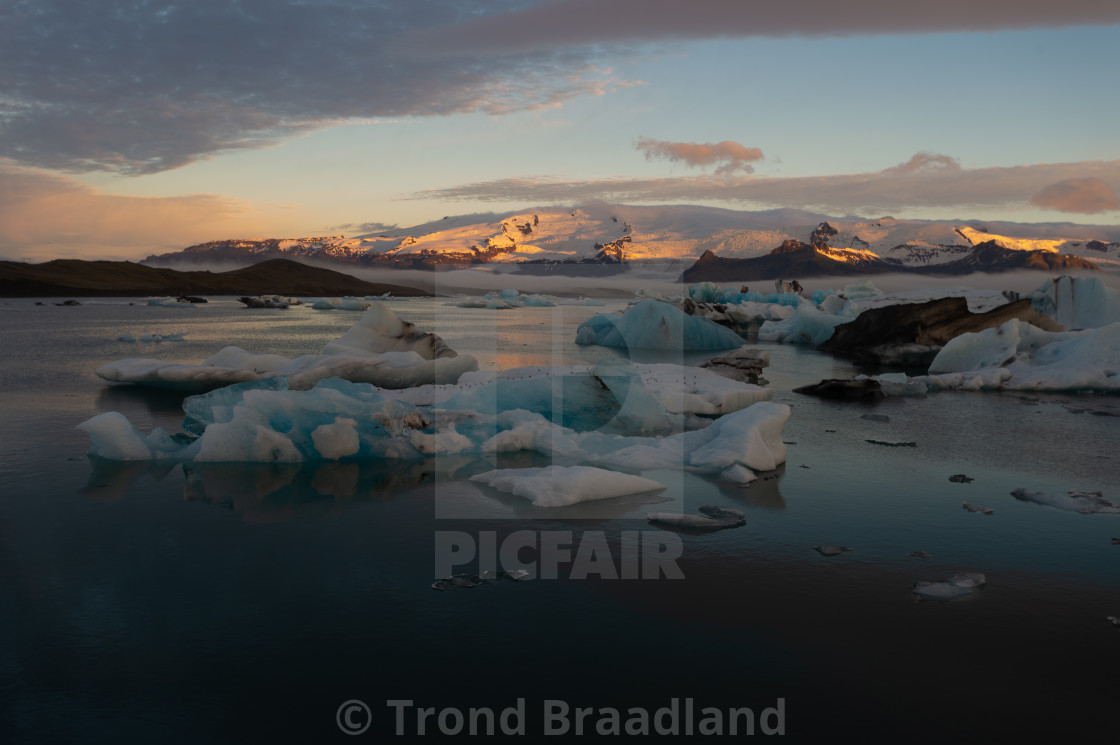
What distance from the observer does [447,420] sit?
857 cm

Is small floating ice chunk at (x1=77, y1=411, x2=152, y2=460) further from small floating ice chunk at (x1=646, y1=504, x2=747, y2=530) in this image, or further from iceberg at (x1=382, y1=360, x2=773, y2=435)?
small floating ice chunk at (x1=646, y1=504, x2=747, y2=530)

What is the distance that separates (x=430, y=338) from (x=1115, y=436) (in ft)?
38.1

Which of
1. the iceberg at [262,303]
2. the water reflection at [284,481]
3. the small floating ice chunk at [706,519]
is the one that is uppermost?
the iceberg at [262,303]

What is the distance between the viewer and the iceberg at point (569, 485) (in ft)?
20.1

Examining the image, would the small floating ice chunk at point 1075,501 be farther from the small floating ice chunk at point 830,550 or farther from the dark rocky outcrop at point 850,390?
the dark rocky outcrop at point 850,390

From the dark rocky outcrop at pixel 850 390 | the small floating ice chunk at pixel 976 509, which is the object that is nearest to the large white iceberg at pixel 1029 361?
the dark rocky outcrop at pixel 850 390

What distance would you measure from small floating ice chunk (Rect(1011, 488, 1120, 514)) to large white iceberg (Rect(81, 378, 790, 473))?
7.22 ft

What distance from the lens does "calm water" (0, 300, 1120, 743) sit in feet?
10.5

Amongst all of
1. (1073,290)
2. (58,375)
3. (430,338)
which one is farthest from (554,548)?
(1073,290)

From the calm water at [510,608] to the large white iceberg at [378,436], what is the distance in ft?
1.27

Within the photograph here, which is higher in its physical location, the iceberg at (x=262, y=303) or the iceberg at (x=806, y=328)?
the iceberg at (x=262, y=303)

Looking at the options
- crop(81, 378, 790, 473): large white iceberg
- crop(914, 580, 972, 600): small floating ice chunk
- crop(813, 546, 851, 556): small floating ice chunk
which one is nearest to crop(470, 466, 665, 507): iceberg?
crop(81, 378, 790, 473): large white iceberg

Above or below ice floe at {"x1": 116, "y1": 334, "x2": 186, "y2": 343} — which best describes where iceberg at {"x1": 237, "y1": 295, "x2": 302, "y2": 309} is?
above

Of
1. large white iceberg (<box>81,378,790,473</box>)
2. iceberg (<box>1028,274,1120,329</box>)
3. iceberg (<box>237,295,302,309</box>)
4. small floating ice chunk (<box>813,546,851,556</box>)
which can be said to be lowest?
small floating ice chunk (<box>813,546,851,556</box>)
